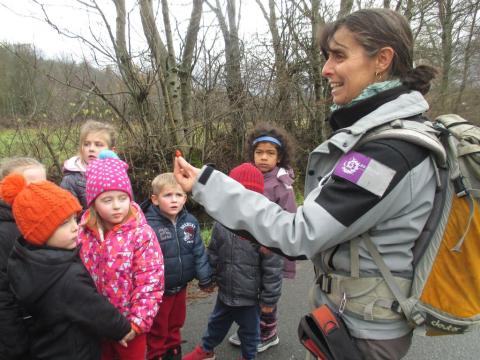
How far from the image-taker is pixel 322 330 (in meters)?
1.33

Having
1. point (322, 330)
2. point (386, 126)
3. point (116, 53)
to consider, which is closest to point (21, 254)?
point (322, 330)

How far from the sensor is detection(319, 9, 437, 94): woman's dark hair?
1335 mm

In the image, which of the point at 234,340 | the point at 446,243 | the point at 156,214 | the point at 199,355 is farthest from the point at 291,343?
the point at 446,243

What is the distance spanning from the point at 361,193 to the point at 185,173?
710 mm

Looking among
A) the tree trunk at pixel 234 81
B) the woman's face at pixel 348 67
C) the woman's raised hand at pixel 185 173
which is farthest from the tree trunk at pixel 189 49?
the woman's face at pixel 348 67

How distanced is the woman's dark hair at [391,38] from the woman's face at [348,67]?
0.02 m

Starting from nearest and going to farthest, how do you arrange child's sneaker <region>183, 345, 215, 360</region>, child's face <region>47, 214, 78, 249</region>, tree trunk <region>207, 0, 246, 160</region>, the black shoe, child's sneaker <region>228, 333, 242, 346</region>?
child's face <region>47, 214, 78, 249</region>
the black shoe
child's sneaker <region>183, 345, 215, 360</region>
child's sneaker <region>228, 333, 242, 346</region>
tree trunk <region>207, 0, 246, 160</region>

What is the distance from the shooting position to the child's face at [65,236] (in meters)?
1.77

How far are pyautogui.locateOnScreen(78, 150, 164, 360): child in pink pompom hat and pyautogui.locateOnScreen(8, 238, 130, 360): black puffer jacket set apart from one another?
0.25 metres

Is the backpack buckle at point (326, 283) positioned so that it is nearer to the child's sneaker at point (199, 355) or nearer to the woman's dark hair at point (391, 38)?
the woman's dark hair at point (391, 38)

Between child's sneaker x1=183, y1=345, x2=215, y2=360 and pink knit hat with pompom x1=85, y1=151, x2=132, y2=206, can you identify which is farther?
child's sneaker x1=183, y1=345, x2=215, y2=360

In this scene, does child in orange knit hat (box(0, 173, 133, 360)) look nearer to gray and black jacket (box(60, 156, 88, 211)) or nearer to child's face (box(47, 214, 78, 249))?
child's face (box(47, 214, 78, 249))

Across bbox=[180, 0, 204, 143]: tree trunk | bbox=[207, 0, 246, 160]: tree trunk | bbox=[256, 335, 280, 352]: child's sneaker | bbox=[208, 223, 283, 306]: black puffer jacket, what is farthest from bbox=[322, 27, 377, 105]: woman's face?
bbox=[207, 0, 246, 160]: tree trunk

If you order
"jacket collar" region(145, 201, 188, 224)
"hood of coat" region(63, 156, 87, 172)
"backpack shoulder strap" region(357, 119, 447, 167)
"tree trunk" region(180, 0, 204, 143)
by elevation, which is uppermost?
"tree trunk" region(180, 0, 204, 143)
